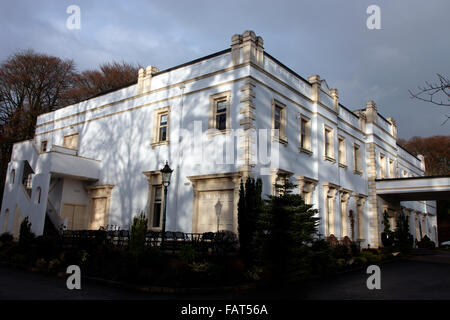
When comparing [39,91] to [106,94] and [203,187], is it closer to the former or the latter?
[106,94]

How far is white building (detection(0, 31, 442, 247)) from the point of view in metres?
17.8

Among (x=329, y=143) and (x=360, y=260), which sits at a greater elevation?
(x=329, y=143)

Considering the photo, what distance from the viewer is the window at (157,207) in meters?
19.6

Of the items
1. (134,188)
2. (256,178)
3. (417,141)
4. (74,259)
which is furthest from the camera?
(417,141)

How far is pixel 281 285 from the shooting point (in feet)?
41.3

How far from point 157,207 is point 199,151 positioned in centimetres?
397

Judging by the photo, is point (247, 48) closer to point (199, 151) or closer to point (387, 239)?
point (199, 151)

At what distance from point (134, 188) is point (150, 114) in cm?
426

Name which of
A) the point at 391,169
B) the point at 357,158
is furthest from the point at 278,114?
the point at 391,169

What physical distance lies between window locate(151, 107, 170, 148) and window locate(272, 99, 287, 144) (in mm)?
5721

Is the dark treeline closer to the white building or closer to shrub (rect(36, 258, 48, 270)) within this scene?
the white building

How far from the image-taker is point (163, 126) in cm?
2098

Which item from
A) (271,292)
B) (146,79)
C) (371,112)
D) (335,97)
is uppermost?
(371,112)

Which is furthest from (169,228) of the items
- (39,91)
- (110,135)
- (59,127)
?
(39,91)
